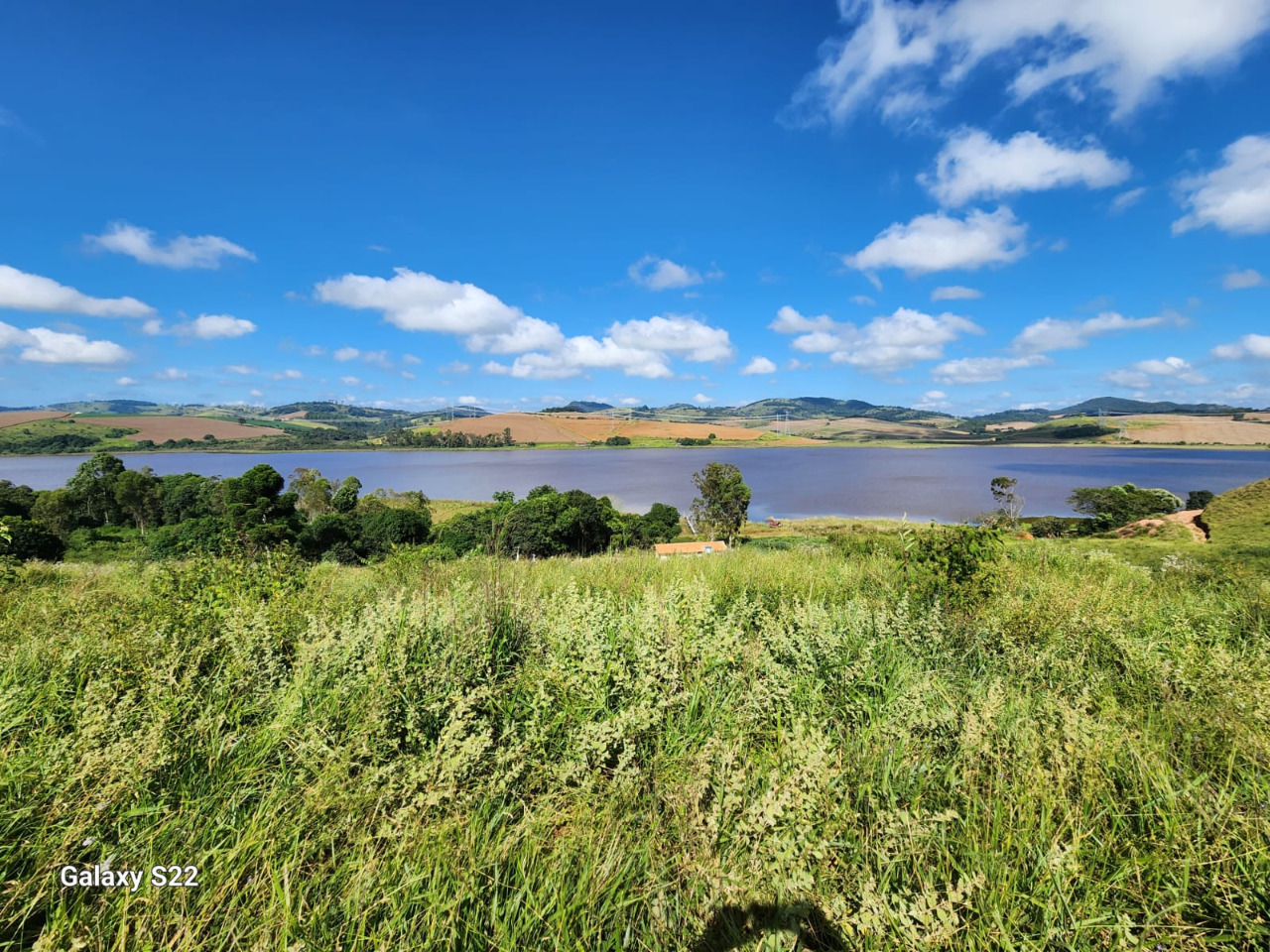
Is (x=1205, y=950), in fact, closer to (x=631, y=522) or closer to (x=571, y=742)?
(x=571, y=742)

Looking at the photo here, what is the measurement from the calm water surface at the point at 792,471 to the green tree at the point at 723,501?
1836cm

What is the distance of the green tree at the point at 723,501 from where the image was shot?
4950cm

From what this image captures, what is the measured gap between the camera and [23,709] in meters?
2.88

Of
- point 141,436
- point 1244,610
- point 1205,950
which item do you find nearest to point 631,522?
point 1244,610

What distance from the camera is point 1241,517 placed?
20781mm

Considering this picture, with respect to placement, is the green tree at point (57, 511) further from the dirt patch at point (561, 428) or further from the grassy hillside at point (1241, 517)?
the dirt patch at point (561, 428)

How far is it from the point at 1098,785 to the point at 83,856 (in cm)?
450

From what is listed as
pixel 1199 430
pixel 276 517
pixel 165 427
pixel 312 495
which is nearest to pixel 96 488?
pixel 312 495

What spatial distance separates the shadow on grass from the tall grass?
0.04 ft

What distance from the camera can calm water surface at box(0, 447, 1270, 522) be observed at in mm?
77688

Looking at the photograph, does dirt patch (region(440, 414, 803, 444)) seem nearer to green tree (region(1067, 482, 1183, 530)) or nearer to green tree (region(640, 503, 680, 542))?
green tree (region(640, 503, 680, 542))

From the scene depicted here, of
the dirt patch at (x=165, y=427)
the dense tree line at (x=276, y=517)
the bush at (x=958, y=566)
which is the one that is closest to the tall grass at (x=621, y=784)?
the bush at (x=958, y=566)

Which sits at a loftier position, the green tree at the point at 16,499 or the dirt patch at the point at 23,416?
the dirt patch at the point at 23,416

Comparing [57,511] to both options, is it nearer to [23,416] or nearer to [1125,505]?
[23,416]
